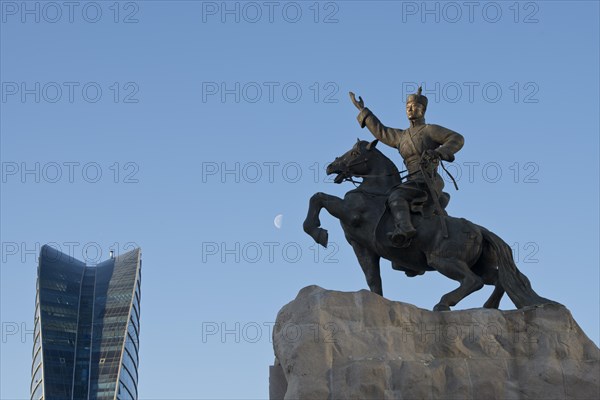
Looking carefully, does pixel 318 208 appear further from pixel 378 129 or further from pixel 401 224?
pixel 378 129

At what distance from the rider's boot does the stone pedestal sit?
1.42 meters

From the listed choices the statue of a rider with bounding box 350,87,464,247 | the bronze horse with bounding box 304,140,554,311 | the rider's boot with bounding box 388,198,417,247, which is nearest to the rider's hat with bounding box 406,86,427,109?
the statue of a rider with bounding box 350,87,464,247

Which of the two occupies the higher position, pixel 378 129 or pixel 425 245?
pixel 378 129

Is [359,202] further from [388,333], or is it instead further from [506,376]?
[506,376]

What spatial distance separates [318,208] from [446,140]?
7.57 ft

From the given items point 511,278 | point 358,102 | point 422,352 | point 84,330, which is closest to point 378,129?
point 358,102

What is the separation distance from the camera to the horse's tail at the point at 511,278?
13.2 meters

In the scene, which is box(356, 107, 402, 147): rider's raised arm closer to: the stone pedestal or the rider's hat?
the rider's hat

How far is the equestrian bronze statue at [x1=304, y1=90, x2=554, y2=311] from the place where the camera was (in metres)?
13.6

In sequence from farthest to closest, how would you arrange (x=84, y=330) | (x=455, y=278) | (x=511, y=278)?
(x=84, y=330)
(x=455, y=278)
(x=511, y=278)

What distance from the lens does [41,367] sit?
10275 cm

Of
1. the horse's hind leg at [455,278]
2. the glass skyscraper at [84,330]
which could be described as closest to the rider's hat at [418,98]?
the horse's hind leg at [455,278]

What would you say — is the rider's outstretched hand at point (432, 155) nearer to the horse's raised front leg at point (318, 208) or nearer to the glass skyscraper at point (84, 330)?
the horse's raised front leg at point (318, 208)

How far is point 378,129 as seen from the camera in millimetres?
15188
